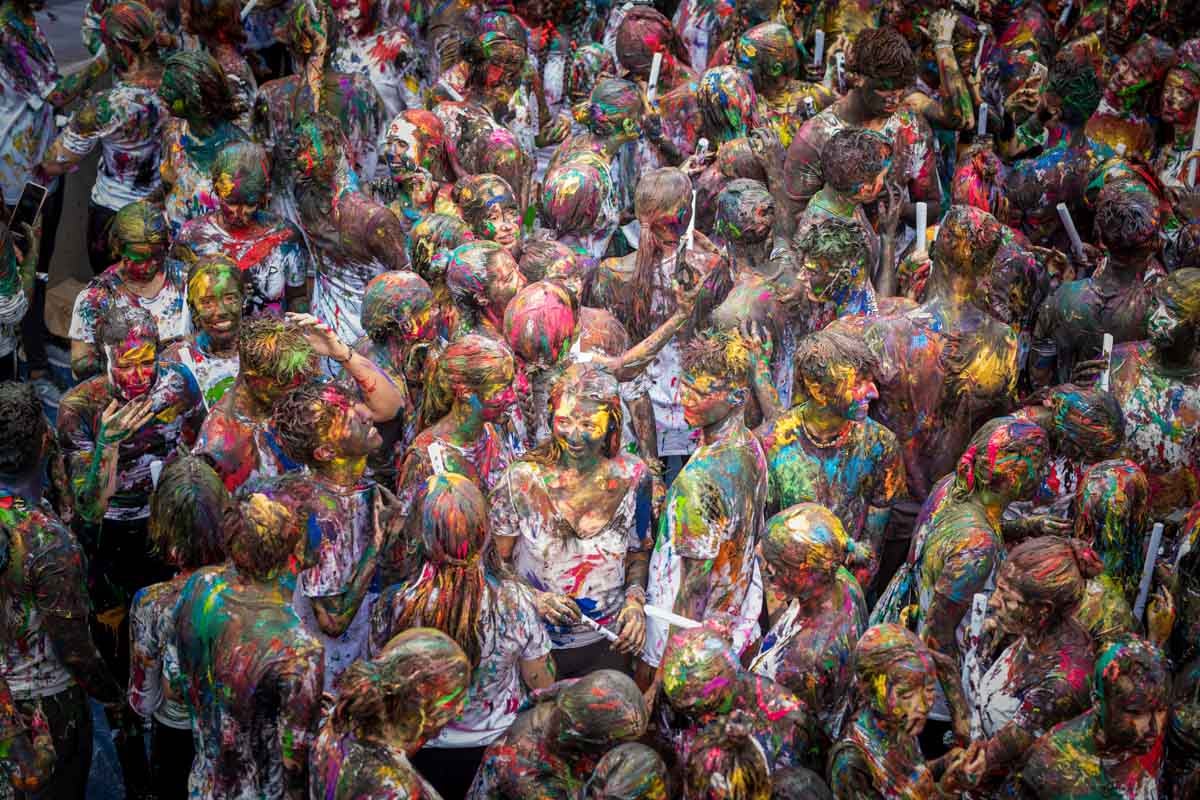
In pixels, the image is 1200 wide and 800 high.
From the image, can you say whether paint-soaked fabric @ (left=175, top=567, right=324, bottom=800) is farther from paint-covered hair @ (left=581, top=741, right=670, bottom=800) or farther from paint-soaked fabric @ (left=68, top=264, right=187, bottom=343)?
paint-soaked fabric @ (left=68, top=264, right=187, bottom=343)

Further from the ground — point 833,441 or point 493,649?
point 833,441

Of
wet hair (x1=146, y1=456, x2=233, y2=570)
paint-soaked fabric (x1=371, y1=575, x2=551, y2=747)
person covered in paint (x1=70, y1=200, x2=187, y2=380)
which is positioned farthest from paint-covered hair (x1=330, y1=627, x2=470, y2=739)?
person covered in paint (x1=70, y1=200, x2=187, y2=380)

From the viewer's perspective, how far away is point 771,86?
349 inches

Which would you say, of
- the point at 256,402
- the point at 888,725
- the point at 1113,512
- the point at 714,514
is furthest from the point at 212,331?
the point at 1113,512

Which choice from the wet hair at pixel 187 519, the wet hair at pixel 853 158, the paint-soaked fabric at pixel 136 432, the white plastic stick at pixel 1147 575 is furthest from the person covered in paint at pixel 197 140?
the white plastic stick at pixel 1147 575

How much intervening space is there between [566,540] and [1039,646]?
1812mm

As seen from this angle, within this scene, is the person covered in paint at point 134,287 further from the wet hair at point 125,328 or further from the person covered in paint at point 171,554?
Answer: the person covered in paint at point 171,554

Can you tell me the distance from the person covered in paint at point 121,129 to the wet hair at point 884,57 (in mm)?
4450

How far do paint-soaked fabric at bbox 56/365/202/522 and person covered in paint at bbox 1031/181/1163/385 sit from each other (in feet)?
14.2

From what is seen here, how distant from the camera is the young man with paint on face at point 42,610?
5.03 meters

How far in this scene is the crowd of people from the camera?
4559mm

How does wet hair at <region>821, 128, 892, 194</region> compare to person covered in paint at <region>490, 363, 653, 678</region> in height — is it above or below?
above

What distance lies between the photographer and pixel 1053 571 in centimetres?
465

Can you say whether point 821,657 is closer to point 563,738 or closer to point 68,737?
point 563,738
